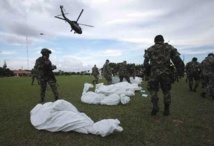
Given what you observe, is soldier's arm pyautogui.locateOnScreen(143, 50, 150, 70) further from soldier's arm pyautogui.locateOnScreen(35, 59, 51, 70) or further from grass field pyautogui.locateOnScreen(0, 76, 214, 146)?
soldier's arm pyautogui.locateOnScreen(35, 59, 51, 70)

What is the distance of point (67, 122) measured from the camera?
541cm

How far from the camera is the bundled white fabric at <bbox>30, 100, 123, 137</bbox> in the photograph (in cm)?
514

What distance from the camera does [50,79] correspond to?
9984 millimetres

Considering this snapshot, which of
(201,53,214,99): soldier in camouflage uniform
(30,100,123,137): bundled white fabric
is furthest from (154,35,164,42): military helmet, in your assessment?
(201,53,214,99): soldier in camouflage uniform

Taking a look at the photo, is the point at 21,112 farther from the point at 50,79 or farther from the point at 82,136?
the point at 82,136

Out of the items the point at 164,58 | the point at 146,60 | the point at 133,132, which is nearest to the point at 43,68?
the point at 146,60

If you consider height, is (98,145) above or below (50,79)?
below

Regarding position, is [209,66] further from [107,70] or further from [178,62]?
[107,70]

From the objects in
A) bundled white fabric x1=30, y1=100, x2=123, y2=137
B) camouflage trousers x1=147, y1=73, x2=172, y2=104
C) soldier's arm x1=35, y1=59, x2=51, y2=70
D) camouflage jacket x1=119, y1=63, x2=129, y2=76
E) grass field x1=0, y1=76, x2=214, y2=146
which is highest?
soldier's arm x1=35, y1=59, x2=51, y2=70

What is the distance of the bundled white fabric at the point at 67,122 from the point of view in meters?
5.14

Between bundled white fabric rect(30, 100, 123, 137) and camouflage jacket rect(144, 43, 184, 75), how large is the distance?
2.34 m

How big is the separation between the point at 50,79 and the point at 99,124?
5120 millimetres

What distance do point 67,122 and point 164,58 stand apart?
10.4 ft

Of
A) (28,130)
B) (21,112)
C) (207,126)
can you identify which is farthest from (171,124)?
(21,112)
